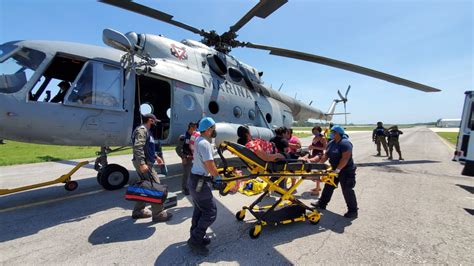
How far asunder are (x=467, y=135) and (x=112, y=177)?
10154 millimetres

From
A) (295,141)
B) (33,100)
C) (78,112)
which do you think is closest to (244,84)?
(295,141)

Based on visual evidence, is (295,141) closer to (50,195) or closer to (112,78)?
(112,78)

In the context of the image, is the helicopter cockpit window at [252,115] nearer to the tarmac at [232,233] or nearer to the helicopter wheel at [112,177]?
the tarmac at [232,233]

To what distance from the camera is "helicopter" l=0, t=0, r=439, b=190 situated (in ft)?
15.7

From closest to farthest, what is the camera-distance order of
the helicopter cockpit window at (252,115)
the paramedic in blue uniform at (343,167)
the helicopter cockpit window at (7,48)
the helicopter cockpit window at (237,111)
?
the paramedic in blue uniform at (343,167)
the helicopter cockpit window at (7,48)
the helicopter cockpit window at (237,111)
the helicopter cockpit window at (252,115)

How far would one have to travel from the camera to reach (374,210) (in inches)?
199

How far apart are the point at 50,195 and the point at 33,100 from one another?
91.6 inches

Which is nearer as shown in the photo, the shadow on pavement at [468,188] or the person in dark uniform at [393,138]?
the shadow on pavement at [468,188]

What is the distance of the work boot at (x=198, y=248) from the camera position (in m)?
3.21

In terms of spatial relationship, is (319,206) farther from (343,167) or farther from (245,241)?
(245,241)

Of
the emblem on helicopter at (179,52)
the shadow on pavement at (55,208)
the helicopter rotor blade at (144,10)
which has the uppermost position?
the helicopter rotor blade at (144,10)

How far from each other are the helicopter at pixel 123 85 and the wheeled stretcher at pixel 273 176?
118 inches

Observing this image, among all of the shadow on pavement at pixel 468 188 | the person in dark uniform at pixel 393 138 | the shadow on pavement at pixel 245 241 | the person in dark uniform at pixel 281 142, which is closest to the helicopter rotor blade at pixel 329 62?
the person in dark uniform at pixel 393 138

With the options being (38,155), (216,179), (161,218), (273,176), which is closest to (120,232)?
(161,218)
